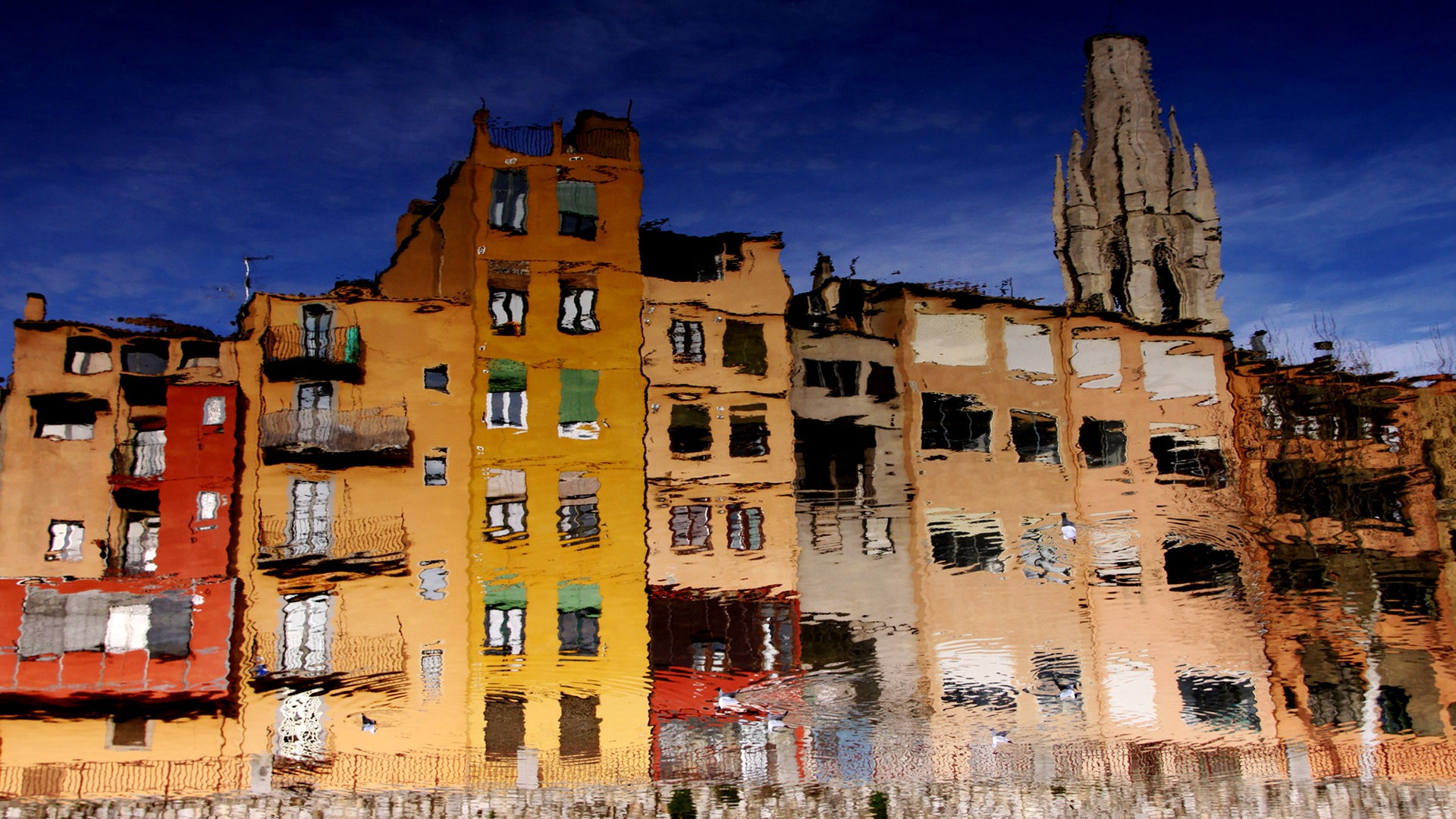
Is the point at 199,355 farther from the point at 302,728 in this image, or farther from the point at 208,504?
the point at 302,728

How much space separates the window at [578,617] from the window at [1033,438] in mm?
11703

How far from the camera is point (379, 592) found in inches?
1075

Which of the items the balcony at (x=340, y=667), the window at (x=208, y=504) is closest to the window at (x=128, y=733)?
the balcony at (x=340, y=667)

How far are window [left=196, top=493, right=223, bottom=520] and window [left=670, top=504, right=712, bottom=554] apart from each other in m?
10.1

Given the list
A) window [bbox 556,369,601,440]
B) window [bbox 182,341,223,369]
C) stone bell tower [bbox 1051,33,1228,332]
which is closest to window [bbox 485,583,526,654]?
window [bbox 556,369,601,440]

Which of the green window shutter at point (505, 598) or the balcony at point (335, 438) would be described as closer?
the balcony at point (335, 438)

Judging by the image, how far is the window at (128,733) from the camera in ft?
83.5

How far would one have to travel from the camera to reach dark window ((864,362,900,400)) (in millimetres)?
31984

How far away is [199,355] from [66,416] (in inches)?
119

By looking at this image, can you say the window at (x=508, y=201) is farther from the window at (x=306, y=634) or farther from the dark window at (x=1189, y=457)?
the dark window at (x=1189, y=457)

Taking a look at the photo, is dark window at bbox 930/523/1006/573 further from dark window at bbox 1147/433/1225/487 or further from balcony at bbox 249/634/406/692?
balcony at bbox 249/634/406/692

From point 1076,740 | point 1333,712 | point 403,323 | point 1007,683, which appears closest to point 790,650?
point 1007,683

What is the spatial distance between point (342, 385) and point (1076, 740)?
19624mm

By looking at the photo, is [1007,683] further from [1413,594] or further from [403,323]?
[403,323]
